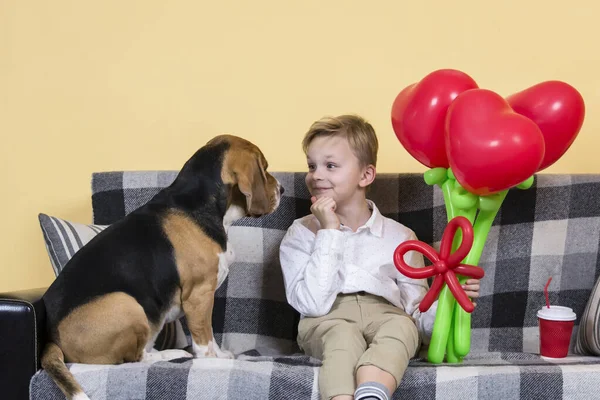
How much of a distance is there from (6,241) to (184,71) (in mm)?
1130

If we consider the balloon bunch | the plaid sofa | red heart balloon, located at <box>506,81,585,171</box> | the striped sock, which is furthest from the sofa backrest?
the striped sock

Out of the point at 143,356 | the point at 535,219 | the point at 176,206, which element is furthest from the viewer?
the point at 535,219

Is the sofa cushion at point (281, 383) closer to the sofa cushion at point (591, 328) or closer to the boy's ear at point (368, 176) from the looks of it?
the sofa cushion at point (591, 328)

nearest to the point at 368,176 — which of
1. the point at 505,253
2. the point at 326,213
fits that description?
the point at 326,213

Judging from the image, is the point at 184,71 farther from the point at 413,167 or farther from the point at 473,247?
the point at 473,247

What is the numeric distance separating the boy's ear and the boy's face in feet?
0.19

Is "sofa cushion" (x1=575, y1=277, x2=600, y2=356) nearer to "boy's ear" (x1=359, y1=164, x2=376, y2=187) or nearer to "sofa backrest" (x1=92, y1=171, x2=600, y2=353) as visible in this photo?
"sofa backrest" (x1=92, y1=171, x2=600, y2=353)

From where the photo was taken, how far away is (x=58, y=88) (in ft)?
11.2

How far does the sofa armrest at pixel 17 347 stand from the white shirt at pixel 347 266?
2.85ft

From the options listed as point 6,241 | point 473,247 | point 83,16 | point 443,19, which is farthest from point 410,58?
point 6,241

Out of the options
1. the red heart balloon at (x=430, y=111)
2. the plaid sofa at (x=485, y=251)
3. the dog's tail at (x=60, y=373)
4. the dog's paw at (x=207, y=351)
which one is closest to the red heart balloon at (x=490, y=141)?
the red heart balloon at (x=430, y=111)

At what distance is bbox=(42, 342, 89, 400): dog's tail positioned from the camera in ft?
6.76

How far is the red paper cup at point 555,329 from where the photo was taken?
8.46 feet

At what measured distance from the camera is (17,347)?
2.13 meters
